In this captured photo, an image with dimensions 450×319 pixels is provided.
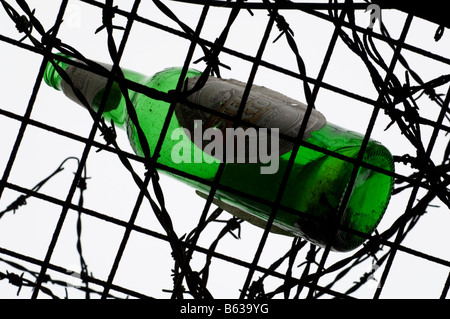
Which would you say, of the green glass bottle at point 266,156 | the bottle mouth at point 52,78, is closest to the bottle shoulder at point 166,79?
the green glass bottle at point 266,156

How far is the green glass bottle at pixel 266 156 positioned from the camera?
646mm

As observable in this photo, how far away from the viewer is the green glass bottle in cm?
65

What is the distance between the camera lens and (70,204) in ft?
1.53

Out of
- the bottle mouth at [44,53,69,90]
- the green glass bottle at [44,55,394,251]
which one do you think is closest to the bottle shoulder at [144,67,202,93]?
the green glass bottle at [44,55,394,251]

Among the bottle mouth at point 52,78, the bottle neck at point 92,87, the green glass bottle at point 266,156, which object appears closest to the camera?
the green glass bottle at point 266,156

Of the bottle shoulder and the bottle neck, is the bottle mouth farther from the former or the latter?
the bottle shoulder

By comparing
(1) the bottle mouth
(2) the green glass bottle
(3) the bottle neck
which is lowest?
(2) the green glass bottle

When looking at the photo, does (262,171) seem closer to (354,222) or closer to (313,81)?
(354,222)

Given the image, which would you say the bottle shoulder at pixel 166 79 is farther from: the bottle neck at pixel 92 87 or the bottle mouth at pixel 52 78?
the bottle mouth at pixel 52 78

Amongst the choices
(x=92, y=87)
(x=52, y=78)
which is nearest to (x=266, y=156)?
(x=92, y=87)

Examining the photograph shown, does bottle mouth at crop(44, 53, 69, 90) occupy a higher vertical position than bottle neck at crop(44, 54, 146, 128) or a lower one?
higher

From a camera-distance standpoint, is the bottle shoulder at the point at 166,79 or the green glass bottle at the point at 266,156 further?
the bottle shoulder at the point at 166,79
